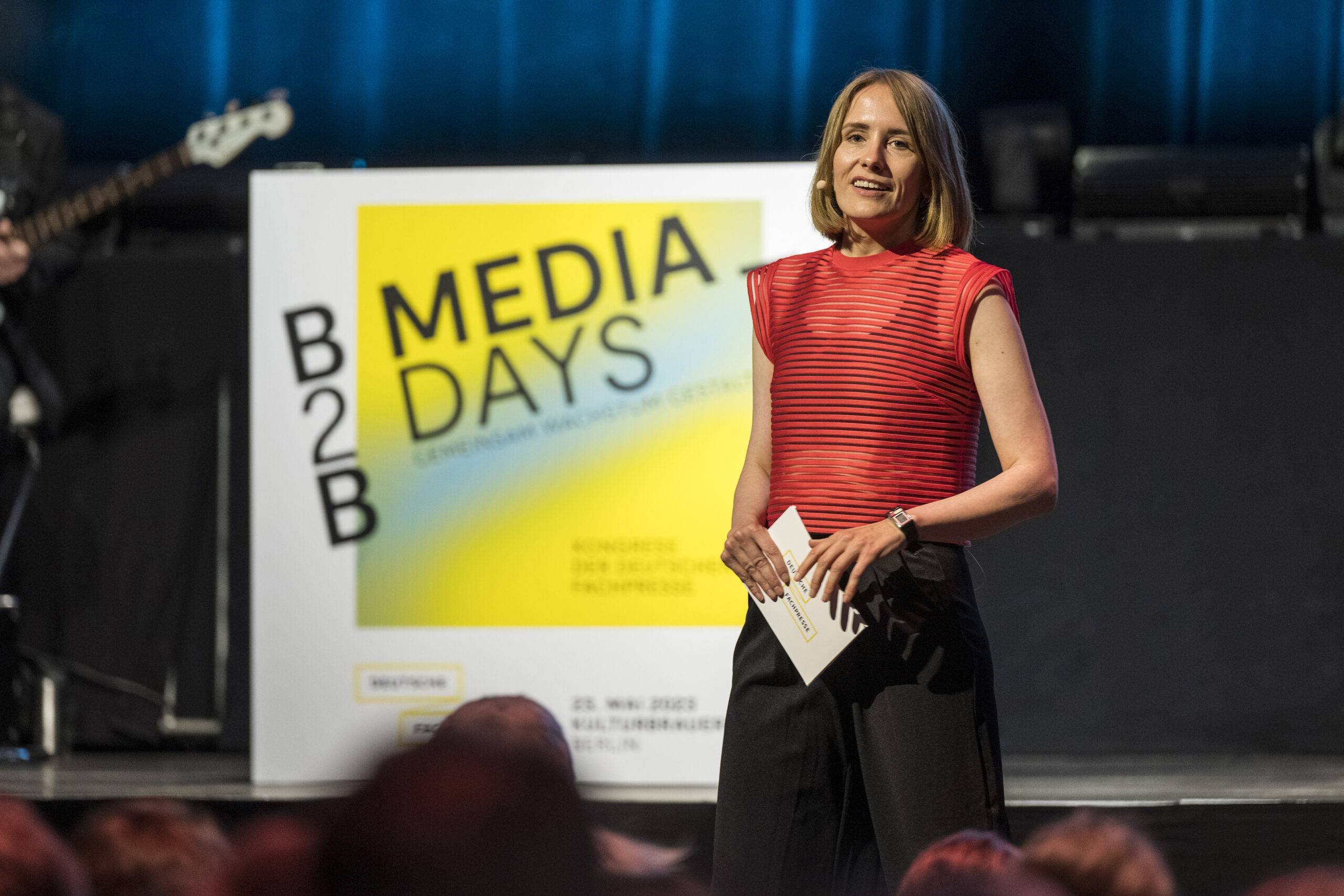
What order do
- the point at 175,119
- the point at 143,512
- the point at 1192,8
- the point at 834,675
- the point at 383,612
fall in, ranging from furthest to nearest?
the point at 175,119 < the point at 1192,8 < the point at 143,512 < the point at 383,612 < the point at 834,675

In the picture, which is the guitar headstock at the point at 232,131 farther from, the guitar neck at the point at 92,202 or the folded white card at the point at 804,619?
the folded white card at the point at 804,619

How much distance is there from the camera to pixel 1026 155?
339 cm

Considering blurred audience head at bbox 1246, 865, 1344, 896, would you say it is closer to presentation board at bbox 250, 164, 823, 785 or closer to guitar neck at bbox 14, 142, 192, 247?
presentation board at bbox 250, 164, 823, 785

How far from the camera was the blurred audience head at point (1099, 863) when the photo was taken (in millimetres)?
444

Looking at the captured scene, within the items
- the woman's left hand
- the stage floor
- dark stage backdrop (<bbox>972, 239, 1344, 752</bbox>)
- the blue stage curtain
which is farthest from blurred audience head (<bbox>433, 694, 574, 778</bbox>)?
the blue stage curtain

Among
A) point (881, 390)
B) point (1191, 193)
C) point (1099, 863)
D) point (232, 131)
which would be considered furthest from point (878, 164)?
point (232, 131)

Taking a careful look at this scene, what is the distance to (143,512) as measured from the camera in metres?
3.43

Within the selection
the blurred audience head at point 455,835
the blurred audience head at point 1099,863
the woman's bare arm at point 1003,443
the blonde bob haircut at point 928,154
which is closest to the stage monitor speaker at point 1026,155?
the blonde bob haircut at point 928,154

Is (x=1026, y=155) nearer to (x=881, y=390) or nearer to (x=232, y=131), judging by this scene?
(x=232, y=131)

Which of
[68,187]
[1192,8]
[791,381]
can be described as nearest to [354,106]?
[68,187]

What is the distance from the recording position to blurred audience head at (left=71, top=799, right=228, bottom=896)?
1.38 feet

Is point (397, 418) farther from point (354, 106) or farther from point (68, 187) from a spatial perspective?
point (354, 106)

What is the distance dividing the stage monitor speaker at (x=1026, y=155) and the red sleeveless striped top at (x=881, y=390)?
6.93ft

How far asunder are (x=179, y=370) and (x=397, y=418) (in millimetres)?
881
